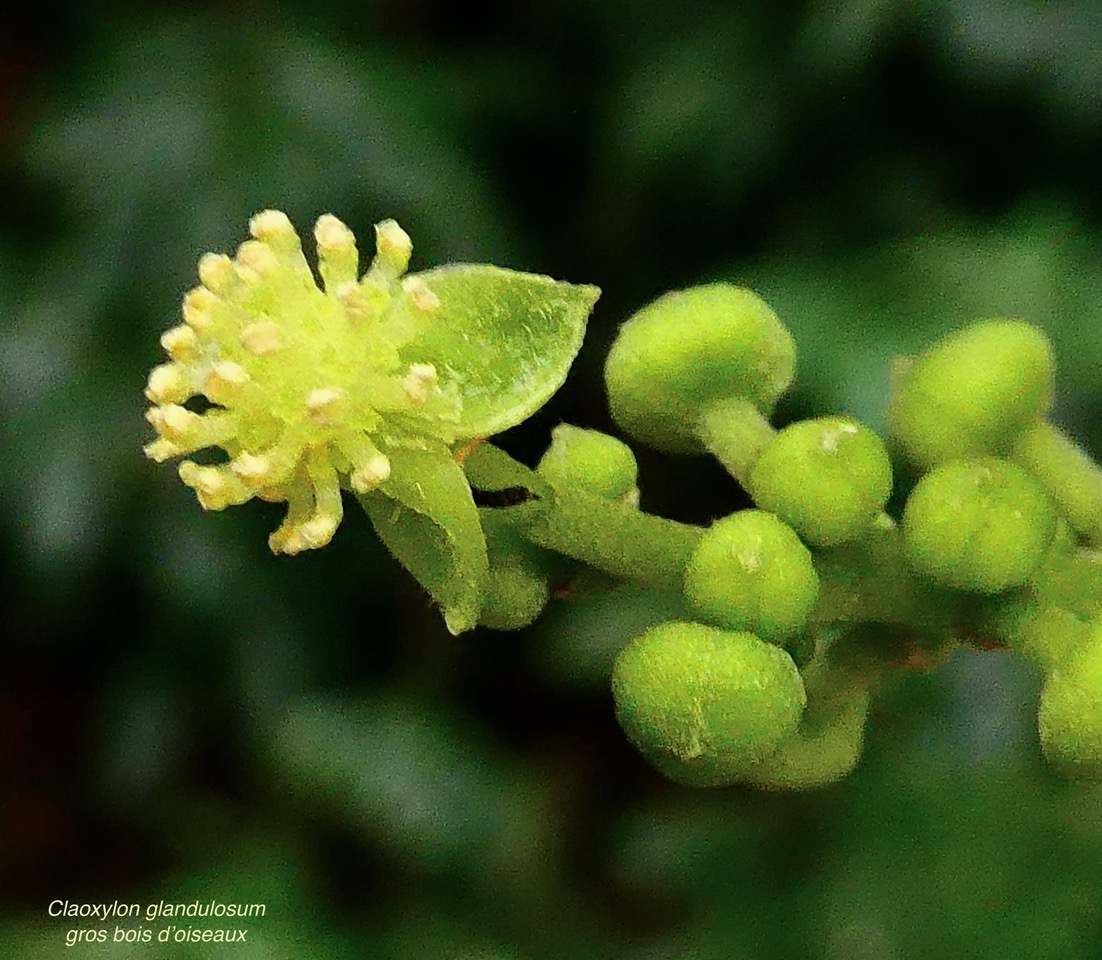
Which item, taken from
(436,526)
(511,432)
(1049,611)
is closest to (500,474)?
(436,526)

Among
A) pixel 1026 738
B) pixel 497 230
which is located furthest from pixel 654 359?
pixel 497 230

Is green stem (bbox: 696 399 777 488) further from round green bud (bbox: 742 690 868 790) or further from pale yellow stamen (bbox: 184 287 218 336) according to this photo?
pale yellow stamen (bbox: 184 287 218 336)

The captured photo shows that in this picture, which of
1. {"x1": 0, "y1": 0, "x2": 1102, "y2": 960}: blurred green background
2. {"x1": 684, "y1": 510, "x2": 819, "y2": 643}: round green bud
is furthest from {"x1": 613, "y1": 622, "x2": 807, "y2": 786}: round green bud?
{"x1": 0, "y1": 0, "x2": 1102, "y2": 960}: blurred green background

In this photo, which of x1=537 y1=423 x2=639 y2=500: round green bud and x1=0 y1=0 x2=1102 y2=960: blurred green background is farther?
x1=0 y1=0 x2=1102 y2=960: blurred green background

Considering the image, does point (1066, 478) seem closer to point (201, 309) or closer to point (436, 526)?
point (436, 526)

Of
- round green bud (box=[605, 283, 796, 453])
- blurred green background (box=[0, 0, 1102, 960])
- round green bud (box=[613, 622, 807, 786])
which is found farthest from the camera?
blurred green background (box=[0, 0, 1102, 960])

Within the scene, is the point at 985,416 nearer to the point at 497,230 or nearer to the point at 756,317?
the point at 756,317

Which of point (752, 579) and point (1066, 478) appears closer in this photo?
point (752, 579)
